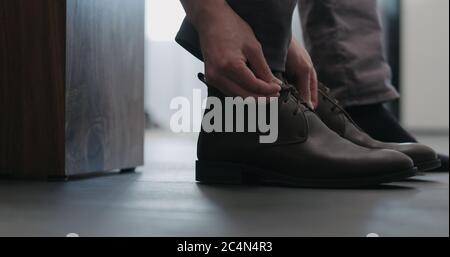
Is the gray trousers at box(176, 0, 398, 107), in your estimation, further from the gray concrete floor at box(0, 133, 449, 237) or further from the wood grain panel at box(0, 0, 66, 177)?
the wood grain panel at box(0, 0, 66, 177)

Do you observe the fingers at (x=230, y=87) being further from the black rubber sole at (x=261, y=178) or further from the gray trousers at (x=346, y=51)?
the gray trousers at (x=346, y=51)

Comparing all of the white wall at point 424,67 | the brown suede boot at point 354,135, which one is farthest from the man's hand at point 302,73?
the white wall at point 424,67

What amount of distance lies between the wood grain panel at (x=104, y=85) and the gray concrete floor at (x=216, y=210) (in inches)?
5.0

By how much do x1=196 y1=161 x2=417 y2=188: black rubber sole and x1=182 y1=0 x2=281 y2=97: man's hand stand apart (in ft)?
0.38

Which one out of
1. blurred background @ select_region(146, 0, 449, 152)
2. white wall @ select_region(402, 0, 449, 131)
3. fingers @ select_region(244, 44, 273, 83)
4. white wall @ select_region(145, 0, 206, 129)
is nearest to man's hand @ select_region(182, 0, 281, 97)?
fingers @ select_region(244, 44, 273, 83)

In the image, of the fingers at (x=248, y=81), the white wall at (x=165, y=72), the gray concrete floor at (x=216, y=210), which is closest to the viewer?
the gray concrete floor at (x=216, y=210)

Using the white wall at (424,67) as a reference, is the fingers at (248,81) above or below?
below

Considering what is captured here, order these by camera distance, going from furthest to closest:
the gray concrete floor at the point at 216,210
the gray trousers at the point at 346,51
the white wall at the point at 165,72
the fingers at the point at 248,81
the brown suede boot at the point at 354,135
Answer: the white wall at the point at 165,72
the gray trousers at the point at 346,51
the brown suede boot at the point at 354,135
the fingers at the point at 248,81
the gray concrete floor at the point at 216,210

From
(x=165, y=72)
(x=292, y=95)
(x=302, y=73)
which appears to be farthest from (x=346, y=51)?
(x=165, y=72)

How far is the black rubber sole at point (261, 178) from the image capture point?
80cm

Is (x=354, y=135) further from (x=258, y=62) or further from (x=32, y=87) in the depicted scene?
(x=32, y=87)
